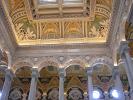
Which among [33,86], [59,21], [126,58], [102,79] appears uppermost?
[59,21]

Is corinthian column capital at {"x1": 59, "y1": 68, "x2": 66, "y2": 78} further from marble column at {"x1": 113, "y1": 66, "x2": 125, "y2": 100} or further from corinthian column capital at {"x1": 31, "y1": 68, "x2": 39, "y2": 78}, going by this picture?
marble column at {"x1": 113, "y1": 66, "x2": 125, "y2": 100}

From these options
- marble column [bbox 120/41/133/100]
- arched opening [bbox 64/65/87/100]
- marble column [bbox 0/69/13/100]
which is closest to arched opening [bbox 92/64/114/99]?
arched opening [bbox 64/65/87/100]

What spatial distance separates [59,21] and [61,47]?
78.4 inches

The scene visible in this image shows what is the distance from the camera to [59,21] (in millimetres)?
19297

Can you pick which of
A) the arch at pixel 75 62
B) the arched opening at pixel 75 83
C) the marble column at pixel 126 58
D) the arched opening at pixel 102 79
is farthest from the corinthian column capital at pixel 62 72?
the marble column at pixel 126 58

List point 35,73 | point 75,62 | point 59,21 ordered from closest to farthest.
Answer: point 35,73, point 75,62, point 59,21

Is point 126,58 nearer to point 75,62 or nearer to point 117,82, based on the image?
point 117,82

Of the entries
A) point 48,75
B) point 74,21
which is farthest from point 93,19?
point 48,75

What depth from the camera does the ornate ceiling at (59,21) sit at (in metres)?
18.0

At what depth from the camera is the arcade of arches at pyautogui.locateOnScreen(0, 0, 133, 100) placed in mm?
17203

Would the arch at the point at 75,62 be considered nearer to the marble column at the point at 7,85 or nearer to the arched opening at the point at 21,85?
the arched opening at the point at 21,85

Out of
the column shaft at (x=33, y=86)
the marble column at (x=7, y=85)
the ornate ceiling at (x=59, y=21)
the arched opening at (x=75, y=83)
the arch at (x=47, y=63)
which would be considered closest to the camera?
the marble column at (x=7, y=85)

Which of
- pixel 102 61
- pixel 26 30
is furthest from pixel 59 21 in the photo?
pixel 102 61

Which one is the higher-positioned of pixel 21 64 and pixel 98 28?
pixel 98 28
